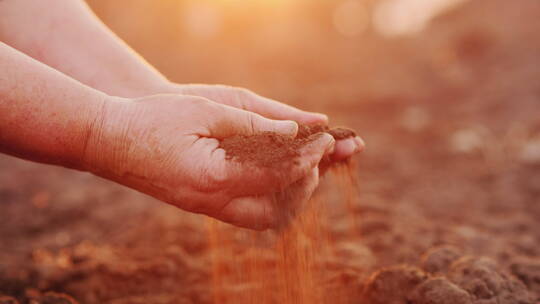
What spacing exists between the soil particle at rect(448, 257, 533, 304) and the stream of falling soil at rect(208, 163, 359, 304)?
22.7 inches

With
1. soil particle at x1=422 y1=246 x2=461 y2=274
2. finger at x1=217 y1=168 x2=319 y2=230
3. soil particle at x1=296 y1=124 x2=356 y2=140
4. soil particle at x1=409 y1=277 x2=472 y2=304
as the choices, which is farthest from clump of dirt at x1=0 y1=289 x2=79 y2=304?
soil particle at x1=422 y1=246 x2=461 y2=274

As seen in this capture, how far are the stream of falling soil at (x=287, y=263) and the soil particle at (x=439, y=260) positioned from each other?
18.2 inches

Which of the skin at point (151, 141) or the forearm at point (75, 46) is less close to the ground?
the forearm at point (75, 46)

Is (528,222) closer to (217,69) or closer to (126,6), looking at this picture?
(217,69)

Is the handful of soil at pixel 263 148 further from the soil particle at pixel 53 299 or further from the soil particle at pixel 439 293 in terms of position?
the soil particle at pixel 53 299

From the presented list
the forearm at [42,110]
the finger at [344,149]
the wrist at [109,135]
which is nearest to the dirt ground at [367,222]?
the finger at [344,149]

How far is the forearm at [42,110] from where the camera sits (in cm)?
167

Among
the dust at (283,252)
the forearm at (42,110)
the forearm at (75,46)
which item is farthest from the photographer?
the forearm at (75,46)

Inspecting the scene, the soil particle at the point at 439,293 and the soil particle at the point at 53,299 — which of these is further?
the soil particle at the point at 53,299

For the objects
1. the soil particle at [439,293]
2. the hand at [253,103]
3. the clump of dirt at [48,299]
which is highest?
the hand at [253,103]

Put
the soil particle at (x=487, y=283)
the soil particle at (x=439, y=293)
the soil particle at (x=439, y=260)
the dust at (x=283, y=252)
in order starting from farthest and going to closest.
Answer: the soil particle at (x=439, y=260) < the soil particle at (x=487, y=283) < the soil particle at (x=439, y=293) < the dust at (x=283, y=252)

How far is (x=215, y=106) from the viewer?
6.03 feet

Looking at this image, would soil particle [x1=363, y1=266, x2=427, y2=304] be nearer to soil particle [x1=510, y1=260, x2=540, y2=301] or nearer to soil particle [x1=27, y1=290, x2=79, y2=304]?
soil particle [x1=510, y1=260, x2=540, y2=301]

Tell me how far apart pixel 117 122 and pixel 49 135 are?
9.8 inches
